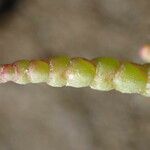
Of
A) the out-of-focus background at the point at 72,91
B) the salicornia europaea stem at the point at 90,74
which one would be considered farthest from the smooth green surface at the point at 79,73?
the out-of-focus background at the point at 72,91

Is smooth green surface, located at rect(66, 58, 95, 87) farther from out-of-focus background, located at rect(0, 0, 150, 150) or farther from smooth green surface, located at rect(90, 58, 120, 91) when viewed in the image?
out-of-focus background, located at rect(0, 0, 150, 150)

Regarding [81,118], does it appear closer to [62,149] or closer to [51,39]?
[62,149]

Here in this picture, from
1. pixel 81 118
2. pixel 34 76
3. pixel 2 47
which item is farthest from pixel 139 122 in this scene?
pixel 34 76

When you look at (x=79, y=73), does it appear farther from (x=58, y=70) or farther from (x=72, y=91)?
(x=72, y=91)

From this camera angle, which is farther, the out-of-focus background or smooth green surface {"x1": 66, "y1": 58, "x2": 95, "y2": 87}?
the out-of-focus background

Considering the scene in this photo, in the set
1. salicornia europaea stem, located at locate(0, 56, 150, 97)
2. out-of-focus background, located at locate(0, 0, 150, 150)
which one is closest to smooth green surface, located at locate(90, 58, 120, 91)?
salicornia europaea stem, located at locate(0, 56, 150, 97)
